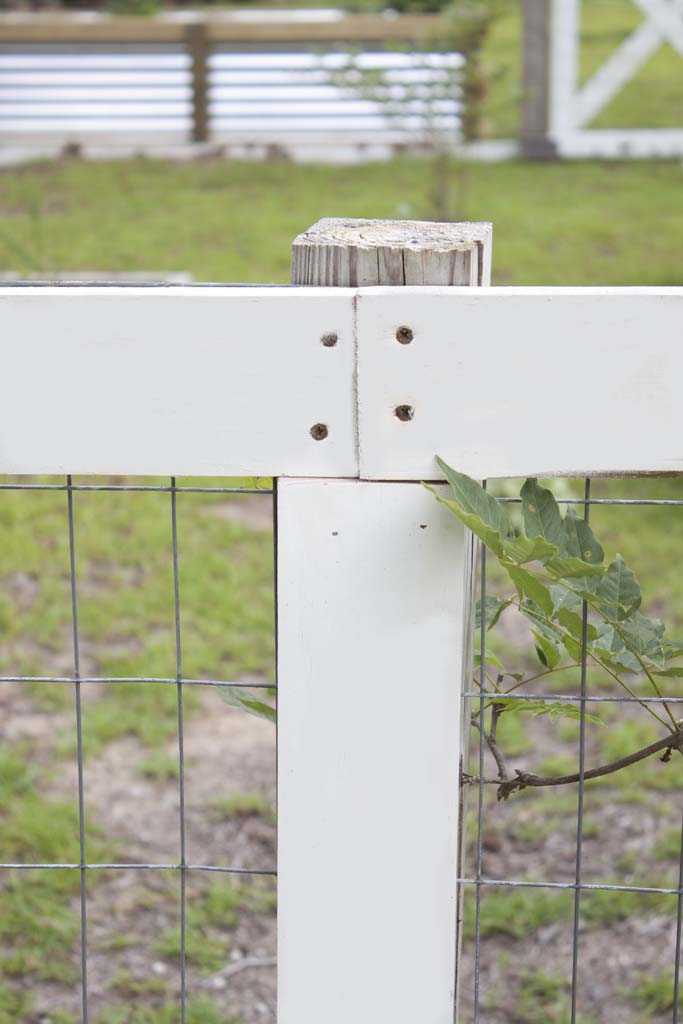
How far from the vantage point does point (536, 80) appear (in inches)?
332

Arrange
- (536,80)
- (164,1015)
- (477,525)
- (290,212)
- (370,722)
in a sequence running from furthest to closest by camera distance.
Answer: (536,80)
(290,212)
(164,1015)
(370,722)
(477,525)

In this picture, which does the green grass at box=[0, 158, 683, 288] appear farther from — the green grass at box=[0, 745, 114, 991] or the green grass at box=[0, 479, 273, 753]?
the green grass at box=[0, 745, 114, 991]

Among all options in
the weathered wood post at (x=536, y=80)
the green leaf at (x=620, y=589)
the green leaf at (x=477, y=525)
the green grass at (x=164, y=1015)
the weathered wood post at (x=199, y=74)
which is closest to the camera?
the green leaf at (x=477, y=525)

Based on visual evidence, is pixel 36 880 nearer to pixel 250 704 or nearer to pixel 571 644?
pixel 250 704

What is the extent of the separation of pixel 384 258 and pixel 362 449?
0.15m

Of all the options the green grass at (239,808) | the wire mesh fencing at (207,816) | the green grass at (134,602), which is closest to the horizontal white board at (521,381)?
the wire mesh fencing at (207,816)

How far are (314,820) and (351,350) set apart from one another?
38 cm

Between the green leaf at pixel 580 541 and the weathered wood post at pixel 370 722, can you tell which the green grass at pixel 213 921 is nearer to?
the weathered wood post at pixel 370 722

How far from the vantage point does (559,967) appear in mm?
2184

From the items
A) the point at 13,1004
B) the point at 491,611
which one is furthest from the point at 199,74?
the point at 491,611

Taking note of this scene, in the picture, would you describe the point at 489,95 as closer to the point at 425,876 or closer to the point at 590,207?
the point at 590,207

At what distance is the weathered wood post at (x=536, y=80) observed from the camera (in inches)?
325

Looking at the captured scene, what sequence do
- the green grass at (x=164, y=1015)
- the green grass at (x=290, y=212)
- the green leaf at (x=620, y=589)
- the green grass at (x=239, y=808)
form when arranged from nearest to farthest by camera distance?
the green leaf at (x=620, y=589)
the green grass at (x=164, y=1015)
the green grass at (x=239, y=808)
the green grass at (x=290, y=212)

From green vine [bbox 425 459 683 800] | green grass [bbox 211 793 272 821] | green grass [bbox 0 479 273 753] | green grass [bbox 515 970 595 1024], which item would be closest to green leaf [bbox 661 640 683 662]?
green vine [bbox 425 459 683 800]
